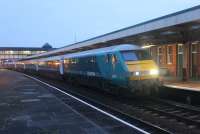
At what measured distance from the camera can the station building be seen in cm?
1969

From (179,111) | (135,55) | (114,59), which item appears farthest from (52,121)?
(135,55)

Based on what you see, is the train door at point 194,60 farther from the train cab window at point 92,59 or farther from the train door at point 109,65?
the train door at point 109,65

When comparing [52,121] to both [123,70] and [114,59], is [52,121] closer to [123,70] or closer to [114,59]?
[123,70]

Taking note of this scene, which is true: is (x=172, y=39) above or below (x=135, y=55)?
above

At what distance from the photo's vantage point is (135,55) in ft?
66.3

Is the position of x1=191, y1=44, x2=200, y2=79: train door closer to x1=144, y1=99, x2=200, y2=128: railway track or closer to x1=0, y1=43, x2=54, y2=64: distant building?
x1=144, y1=99, x2=200, y2=128: railway track

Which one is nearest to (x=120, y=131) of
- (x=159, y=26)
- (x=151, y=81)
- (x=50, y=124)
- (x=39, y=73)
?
(x=50, y=124)

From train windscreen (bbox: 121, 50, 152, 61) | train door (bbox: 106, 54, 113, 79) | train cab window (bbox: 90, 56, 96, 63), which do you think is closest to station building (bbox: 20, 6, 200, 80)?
train windscreen (bbox: 121, 50, 152, 61)

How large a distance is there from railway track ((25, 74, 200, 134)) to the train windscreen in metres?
2.10

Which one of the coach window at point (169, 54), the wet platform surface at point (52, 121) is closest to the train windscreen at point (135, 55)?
the wet platform surface at point (52, 121)

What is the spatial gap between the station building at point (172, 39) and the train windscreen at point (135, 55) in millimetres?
1717

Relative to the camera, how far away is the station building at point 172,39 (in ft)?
64.6

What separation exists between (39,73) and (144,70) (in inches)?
1587

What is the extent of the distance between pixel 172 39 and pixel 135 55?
→ 339 inches
